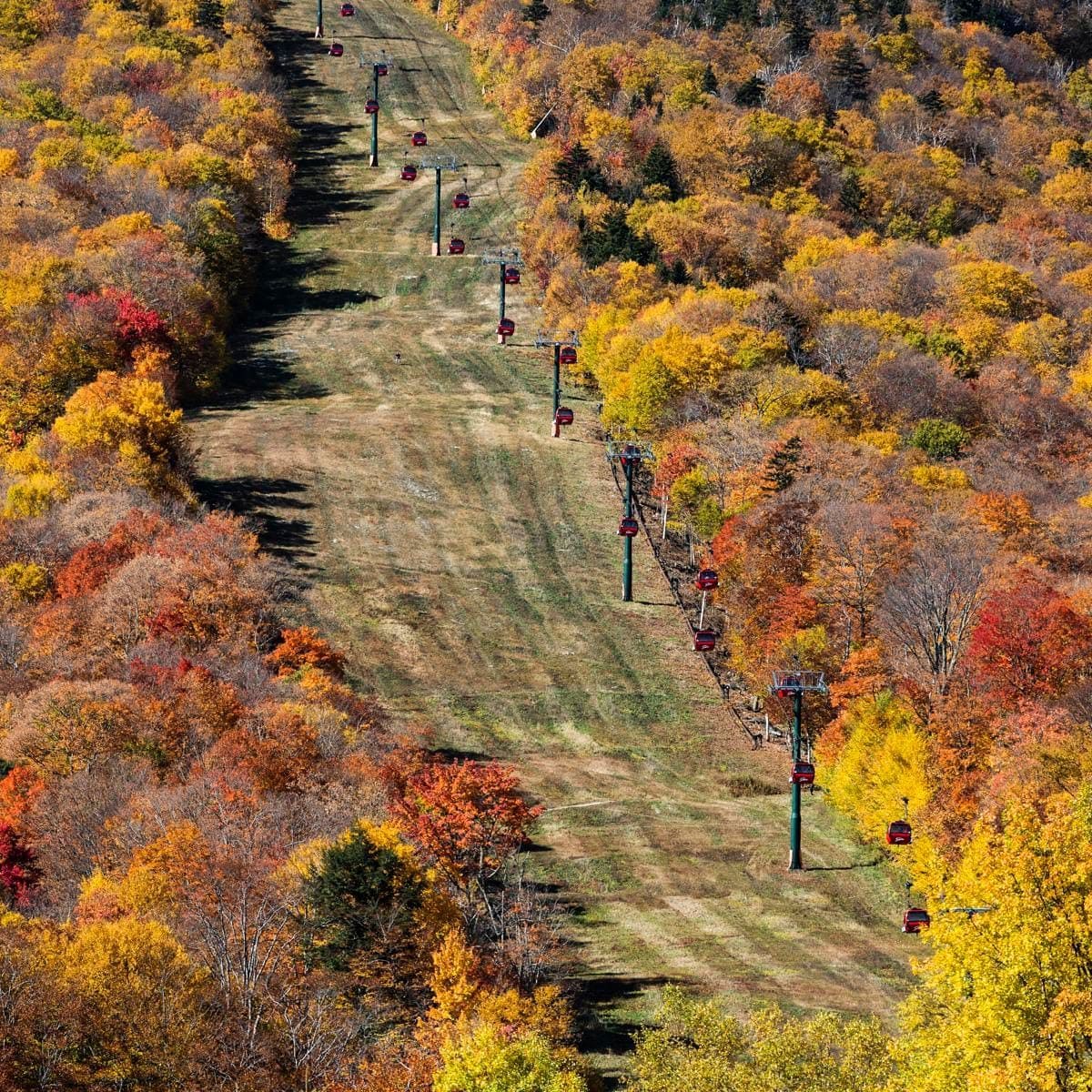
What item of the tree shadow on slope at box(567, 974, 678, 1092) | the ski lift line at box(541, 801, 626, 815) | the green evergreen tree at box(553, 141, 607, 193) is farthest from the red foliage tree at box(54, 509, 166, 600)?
the green evergreen tree at box(553, 141, 607, 193)

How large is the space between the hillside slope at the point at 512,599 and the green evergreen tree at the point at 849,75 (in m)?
39.7

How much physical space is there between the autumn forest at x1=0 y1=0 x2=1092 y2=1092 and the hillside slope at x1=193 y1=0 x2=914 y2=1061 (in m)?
0.54

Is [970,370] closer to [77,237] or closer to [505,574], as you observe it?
[505,574]

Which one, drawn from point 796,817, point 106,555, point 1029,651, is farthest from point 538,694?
point 1029,651

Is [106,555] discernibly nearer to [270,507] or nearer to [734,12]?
[270,507]

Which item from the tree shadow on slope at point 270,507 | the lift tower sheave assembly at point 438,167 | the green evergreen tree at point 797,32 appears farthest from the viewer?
the green evergreen tree at point 797,32

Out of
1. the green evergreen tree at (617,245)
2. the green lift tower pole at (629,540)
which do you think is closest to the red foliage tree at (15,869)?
the green lift tower pole at (629,540)

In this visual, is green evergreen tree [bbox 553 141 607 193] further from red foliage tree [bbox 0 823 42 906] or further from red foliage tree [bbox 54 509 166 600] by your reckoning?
red foliage tree [bbox 0 823 42 906]

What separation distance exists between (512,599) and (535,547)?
21.8 ft

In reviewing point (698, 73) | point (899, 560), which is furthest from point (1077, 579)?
point (698, 73)

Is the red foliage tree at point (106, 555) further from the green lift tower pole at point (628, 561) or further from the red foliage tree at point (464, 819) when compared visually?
the red foliage tree at point (464, 819)

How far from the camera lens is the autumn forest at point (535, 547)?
52.3 m

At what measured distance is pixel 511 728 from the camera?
301 feet

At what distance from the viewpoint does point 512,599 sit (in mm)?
105000
